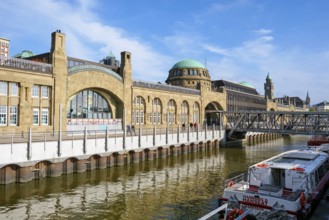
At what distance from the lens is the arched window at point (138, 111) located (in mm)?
56438

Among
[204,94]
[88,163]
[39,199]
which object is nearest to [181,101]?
[204,94]

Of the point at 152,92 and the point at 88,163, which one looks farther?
the point at 152,92

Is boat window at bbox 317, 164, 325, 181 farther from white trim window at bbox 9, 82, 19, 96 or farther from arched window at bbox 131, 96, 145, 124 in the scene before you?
arched window at bbox 131, 96, 145, 124

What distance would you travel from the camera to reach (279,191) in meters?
18.0

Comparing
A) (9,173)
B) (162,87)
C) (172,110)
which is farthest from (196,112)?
(9,173)

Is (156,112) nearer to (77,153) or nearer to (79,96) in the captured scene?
(79,96)

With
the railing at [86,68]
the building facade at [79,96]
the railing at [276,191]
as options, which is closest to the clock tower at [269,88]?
the building facade at [79,96]

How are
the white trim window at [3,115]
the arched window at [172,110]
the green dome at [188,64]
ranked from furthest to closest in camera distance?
the green dome at [188,64]
the arched window at [172,110]
the white trim window at [3,115]

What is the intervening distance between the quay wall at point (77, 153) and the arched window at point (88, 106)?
40.6 feet

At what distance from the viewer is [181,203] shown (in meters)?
22.4

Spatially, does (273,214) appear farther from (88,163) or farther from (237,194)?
(88,163)

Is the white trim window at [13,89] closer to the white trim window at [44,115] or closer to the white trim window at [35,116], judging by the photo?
the white trim window at [35,116]

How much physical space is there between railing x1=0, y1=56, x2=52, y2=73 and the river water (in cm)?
1640

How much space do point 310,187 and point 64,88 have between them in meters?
34.5
